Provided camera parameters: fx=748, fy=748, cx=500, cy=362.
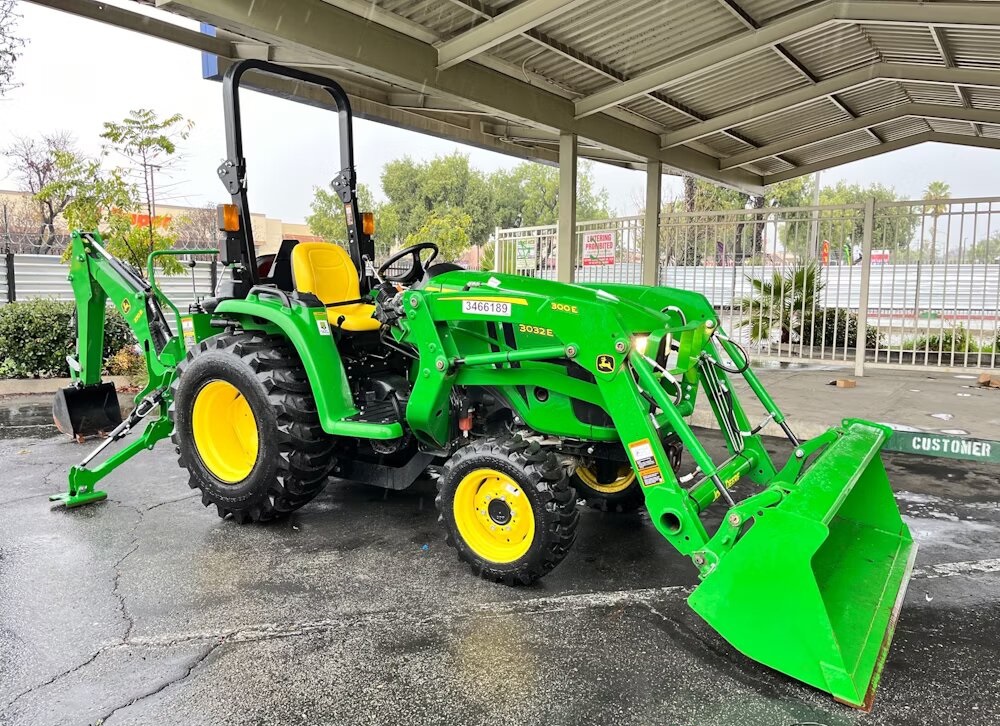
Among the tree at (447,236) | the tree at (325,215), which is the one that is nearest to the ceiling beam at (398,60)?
the tree at (447,236)

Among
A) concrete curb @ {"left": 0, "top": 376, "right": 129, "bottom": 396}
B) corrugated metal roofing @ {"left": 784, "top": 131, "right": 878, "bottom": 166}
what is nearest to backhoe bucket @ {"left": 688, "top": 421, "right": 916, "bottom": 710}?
concrete curb @ {"left": 0, "top": 376, "right": 129, "bottom": 396}

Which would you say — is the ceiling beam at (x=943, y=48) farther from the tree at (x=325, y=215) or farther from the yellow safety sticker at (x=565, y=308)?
the tree at (x=325, y=215)

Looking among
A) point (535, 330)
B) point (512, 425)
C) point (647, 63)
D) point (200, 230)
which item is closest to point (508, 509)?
point (512, 425)

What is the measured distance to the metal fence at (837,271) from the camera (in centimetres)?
991

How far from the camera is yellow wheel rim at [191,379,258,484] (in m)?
4.55

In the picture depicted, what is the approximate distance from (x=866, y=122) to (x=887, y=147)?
6.16 feet

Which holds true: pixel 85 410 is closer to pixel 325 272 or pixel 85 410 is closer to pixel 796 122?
pixel 325 272

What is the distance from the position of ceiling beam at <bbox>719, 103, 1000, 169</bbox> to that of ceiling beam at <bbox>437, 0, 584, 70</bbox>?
21.5 ft

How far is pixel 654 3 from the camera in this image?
6.91m

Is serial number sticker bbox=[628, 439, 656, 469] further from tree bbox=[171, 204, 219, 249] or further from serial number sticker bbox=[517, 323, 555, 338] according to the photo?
tree bbox=[171, 204, 219, 249]

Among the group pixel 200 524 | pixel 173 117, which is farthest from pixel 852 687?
pixel 173 117

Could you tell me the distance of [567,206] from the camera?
375 inches

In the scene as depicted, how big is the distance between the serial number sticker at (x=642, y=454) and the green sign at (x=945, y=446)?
1.36m

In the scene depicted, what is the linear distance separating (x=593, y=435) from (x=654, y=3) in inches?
194
